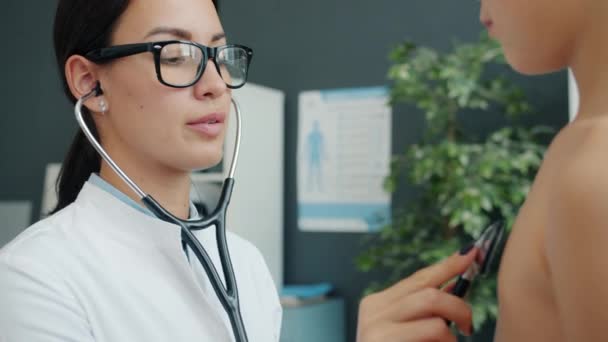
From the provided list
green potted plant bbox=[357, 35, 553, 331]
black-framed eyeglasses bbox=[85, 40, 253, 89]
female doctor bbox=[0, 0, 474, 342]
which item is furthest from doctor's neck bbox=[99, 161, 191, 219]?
green potted plant bbox=[357, 35, 553, 331]

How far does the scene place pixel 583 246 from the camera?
447 mm

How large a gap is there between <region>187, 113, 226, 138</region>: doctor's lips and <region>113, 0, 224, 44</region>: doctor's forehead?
0.35 ft

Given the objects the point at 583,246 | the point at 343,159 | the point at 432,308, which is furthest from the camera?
the point at 343,159

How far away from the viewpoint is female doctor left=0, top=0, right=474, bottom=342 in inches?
32.4

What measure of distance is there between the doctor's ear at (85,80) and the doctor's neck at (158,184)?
93mm

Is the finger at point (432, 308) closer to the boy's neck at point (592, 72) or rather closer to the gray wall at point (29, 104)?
the boy's neck at point (592, 72)

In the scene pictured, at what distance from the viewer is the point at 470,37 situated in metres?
2.84

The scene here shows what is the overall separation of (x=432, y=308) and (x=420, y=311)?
0.01 m

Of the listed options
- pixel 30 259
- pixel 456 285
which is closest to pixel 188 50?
pixel 30 259

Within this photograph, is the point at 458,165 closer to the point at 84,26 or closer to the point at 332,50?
the point at 332,50

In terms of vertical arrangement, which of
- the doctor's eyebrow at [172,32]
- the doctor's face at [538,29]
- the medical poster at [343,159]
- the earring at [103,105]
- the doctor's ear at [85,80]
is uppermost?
the doctor's eyebrow at [172,32]

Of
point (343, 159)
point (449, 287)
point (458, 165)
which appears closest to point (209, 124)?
point (449, 287)

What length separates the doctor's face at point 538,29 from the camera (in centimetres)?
53

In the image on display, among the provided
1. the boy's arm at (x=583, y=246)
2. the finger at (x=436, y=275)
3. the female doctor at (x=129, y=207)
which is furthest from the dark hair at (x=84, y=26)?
the boy's arm at (x=583, y=246)
